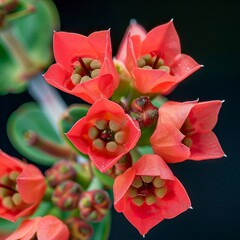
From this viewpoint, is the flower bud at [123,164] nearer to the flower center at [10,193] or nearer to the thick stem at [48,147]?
the flower center at [10,193]

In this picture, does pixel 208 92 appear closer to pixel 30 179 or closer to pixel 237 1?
pixel 237 1

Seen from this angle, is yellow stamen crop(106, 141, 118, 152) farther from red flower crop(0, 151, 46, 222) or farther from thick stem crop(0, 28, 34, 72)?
thick stem crop(0, 28, 34, 72)

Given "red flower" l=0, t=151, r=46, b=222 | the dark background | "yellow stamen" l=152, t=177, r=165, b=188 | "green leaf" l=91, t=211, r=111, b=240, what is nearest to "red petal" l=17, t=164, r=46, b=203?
"red flower" l=0, t=151, r=46, b=222

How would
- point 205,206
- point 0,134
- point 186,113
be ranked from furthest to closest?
point 0,134 < point 205,206 < point 186,113

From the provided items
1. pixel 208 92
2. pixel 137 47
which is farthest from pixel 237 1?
pixel 137 47

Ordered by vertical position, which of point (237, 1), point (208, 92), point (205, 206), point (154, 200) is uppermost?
point (154, 200)

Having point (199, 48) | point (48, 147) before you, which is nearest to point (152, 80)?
point (48, 147)

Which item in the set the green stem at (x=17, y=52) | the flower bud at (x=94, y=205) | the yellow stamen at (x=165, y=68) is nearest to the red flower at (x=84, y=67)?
the yellow stamen at (x=165, y=68)
